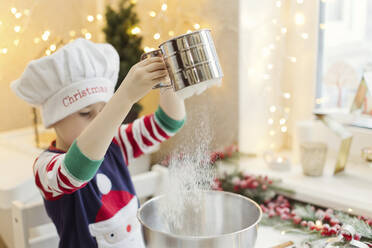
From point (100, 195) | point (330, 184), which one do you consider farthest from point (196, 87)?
point (330, 184)

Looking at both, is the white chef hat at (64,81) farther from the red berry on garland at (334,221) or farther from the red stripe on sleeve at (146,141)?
the red berry on garland at (334,221)

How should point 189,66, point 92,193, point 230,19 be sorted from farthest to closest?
1. point 230,19
2. point 92,193
3. point 189,66

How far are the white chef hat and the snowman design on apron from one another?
15 centimetres

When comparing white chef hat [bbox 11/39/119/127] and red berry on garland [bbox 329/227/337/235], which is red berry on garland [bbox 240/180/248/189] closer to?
red berry on garland [bbox 329/227/337/235]

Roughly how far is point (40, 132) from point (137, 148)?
0.48 m

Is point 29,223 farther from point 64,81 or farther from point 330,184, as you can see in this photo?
point 330,184

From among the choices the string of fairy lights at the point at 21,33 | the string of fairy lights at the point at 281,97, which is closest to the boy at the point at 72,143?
the string of fairy lights at the point at 21,33

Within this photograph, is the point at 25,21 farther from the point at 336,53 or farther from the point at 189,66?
the point at 336,53

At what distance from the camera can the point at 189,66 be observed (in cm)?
55

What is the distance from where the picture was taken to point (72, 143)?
2.39ft

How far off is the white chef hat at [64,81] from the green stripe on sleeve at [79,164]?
5.4 inches

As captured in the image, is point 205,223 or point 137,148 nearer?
point 205,223

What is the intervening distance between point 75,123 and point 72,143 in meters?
0.06

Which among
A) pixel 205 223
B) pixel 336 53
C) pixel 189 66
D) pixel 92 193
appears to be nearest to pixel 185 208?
pixel 205 223
